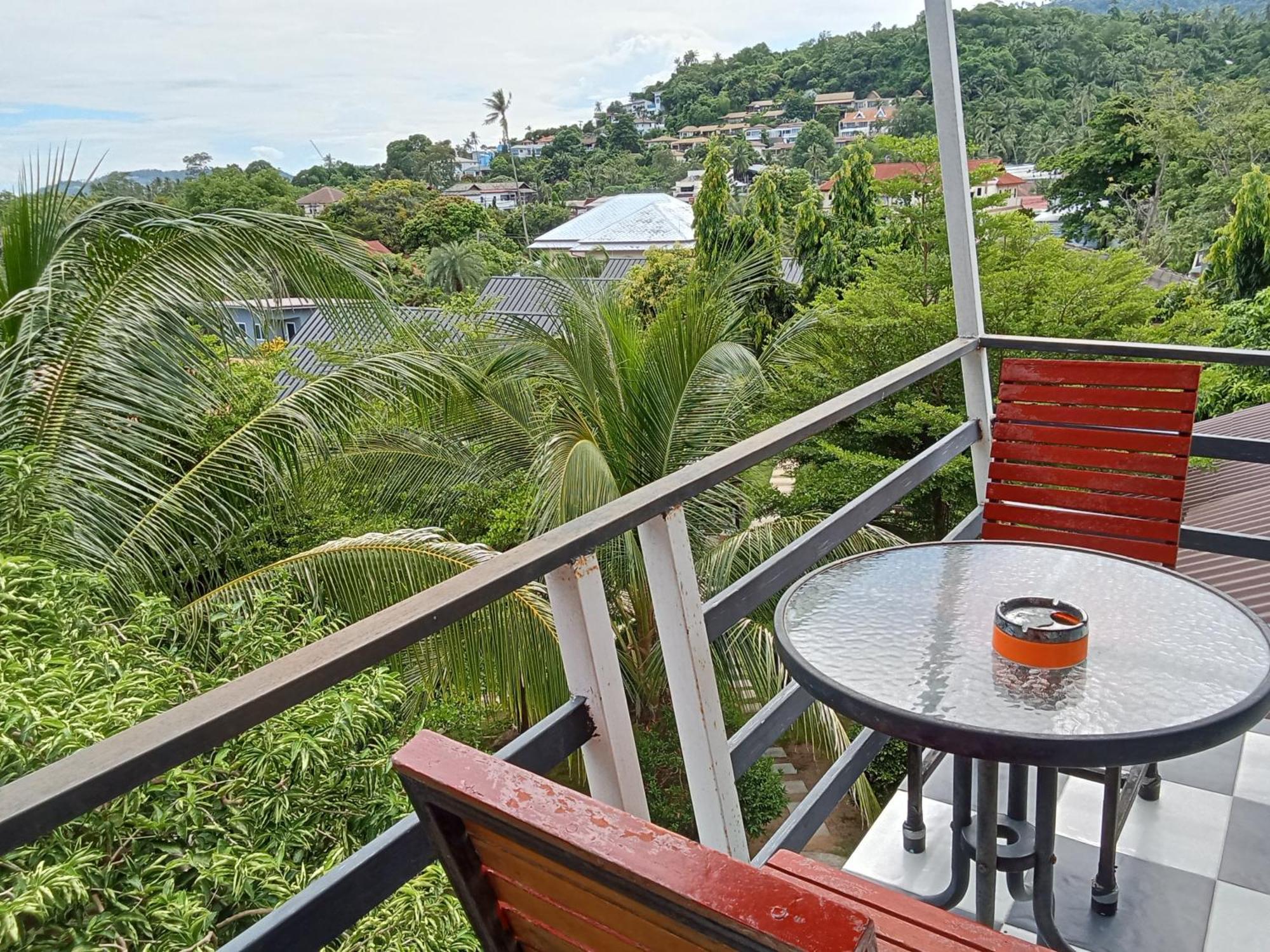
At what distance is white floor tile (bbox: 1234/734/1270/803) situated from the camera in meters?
1.97

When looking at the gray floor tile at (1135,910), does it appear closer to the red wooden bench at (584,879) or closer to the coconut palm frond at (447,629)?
the red wooden bench at (584,879)

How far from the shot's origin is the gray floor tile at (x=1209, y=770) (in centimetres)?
200

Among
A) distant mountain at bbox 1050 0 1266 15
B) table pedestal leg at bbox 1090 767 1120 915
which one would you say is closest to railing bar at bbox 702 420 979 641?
table pedestal leg at bbox 1090 767 1120 915

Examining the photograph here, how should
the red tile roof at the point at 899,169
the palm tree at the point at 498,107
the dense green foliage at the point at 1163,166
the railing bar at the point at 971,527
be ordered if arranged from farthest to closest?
the palm tree at the point at 498,107 → the dense green foliage at the point at 1163,166 → the red tile roof at the point at 899,169 → the railing bar at the point at 971,527

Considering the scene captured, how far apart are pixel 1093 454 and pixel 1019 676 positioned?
1136 millimetres

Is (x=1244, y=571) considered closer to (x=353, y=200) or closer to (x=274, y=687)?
(x=274, y=687)

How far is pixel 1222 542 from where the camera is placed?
2.27m

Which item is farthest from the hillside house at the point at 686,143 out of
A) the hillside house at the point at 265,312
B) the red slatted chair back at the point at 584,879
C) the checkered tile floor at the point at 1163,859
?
the red slatted chair back at the point at 584,879

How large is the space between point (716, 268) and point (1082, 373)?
6345 mm

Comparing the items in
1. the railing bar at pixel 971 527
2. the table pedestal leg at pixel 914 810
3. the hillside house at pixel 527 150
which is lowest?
the table pedestal leg at pixel 914 810

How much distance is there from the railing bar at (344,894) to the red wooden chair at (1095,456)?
4.94 feet

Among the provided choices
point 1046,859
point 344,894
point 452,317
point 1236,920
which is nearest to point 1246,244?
point 452,317

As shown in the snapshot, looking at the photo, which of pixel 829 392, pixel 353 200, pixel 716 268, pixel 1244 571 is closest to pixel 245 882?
pixel 1244 571

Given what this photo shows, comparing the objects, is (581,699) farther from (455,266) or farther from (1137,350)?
(455,266)
